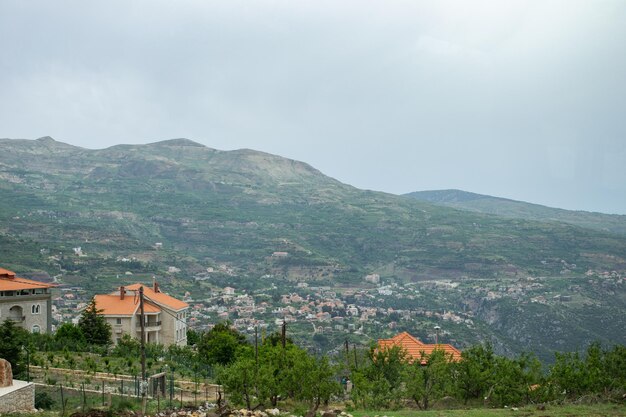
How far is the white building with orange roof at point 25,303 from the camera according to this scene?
42.5 meters

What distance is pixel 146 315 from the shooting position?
49.4 meters

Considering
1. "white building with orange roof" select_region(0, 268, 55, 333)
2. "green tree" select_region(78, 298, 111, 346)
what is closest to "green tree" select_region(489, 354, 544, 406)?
"green tree" select_region(78, 298, 111, 346)

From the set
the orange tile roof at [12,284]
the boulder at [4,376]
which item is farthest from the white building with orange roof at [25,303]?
the boulder at [4,376]

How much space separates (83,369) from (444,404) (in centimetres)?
1691

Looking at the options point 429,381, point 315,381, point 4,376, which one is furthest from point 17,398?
point 429,381

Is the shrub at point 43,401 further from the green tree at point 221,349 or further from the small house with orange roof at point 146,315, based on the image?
the small house with orange roof at point 146,315

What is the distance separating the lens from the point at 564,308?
319 feet

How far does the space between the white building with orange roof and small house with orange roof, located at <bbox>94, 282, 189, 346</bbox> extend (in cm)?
394

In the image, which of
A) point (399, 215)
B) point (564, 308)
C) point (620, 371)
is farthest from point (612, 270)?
point (620, 371)

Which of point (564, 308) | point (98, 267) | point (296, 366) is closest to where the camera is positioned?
point (296, 366)

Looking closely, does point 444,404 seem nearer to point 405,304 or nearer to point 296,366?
point 296,366

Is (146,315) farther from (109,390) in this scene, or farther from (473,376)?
(473,376)

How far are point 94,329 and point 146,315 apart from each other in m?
6.55

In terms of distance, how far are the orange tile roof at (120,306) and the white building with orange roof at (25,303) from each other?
157 inches
